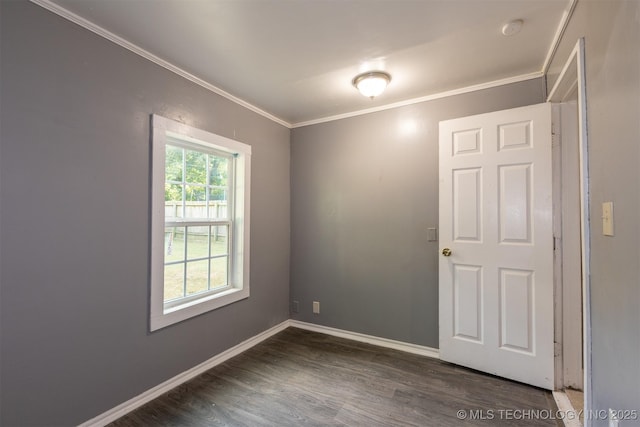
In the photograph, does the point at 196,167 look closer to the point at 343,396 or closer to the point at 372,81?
the point at 372,81

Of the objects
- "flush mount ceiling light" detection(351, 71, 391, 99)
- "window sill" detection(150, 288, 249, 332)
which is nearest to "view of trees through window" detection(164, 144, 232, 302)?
"window sill" detection(150, 288, 249, 332)

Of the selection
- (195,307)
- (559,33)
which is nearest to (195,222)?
(195,307)

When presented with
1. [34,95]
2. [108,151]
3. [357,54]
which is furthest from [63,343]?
[357,54]

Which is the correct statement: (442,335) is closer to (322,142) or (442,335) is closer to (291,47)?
(322,142)

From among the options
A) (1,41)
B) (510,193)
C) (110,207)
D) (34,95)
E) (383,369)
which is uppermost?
(1,41)

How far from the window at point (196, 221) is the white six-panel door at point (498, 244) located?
1.93m

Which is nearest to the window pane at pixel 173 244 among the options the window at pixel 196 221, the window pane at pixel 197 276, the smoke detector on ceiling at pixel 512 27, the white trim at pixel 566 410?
the window at pixel 196 221

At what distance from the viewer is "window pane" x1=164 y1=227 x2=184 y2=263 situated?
2.19m

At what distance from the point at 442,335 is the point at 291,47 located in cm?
263

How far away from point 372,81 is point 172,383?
285 centimetres

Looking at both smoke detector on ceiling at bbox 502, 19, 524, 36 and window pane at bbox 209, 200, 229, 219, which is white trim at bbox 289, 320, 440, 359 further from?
smoke detector on ceiling at bbox 502, 19, 524, 36

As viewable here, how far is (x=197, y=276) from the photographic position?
2.44 m

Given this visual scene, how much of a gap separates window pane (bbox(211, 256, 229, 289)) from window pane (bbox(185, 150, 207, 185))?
0.76 metres

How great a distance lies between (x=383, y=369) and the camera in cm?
236
